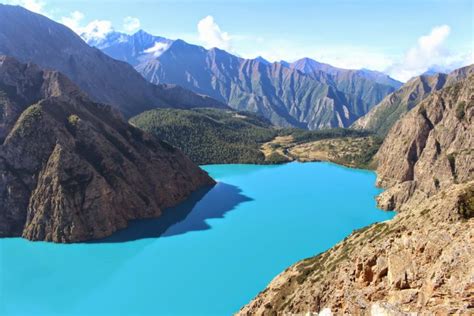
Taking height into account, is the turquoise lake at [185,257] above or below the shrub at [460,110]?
below

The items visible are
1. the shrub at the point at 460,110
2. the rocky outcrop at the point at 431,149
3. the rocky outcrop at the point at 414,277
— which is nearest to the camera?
the rocky outcrop at the point at 414,277

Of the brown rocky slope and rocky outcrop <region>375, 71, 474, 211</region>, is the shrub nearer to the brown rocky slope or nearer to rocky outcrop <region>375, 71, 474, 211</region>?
rocky outcrop <region>375, 71, 474, 211</region>

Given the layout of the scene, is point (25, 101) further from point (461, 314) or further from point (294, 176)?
point (461, 314)

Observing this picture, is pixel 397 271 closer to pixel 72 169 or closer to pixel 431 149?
pixel 72 169

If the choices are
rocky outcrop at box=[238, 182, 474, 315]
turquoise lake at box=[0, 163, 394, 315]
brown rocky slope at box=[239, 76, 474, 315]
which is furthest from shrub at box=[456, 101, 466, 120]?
rocky outcrop at box=[238, 182, 474, 315]

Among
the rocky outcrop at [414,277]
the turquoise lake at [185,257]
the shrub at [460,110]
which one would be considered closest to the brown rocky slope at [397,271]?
the rocky outcrop at [414,277]

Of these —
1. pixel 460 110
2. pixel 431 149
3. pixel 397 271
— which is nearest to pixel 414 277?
pixel 397 271

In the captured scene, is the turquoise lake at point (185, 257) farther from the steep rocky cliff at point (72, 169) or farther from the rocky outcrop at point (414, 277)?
the rocky outcrop at point (414, 277)
